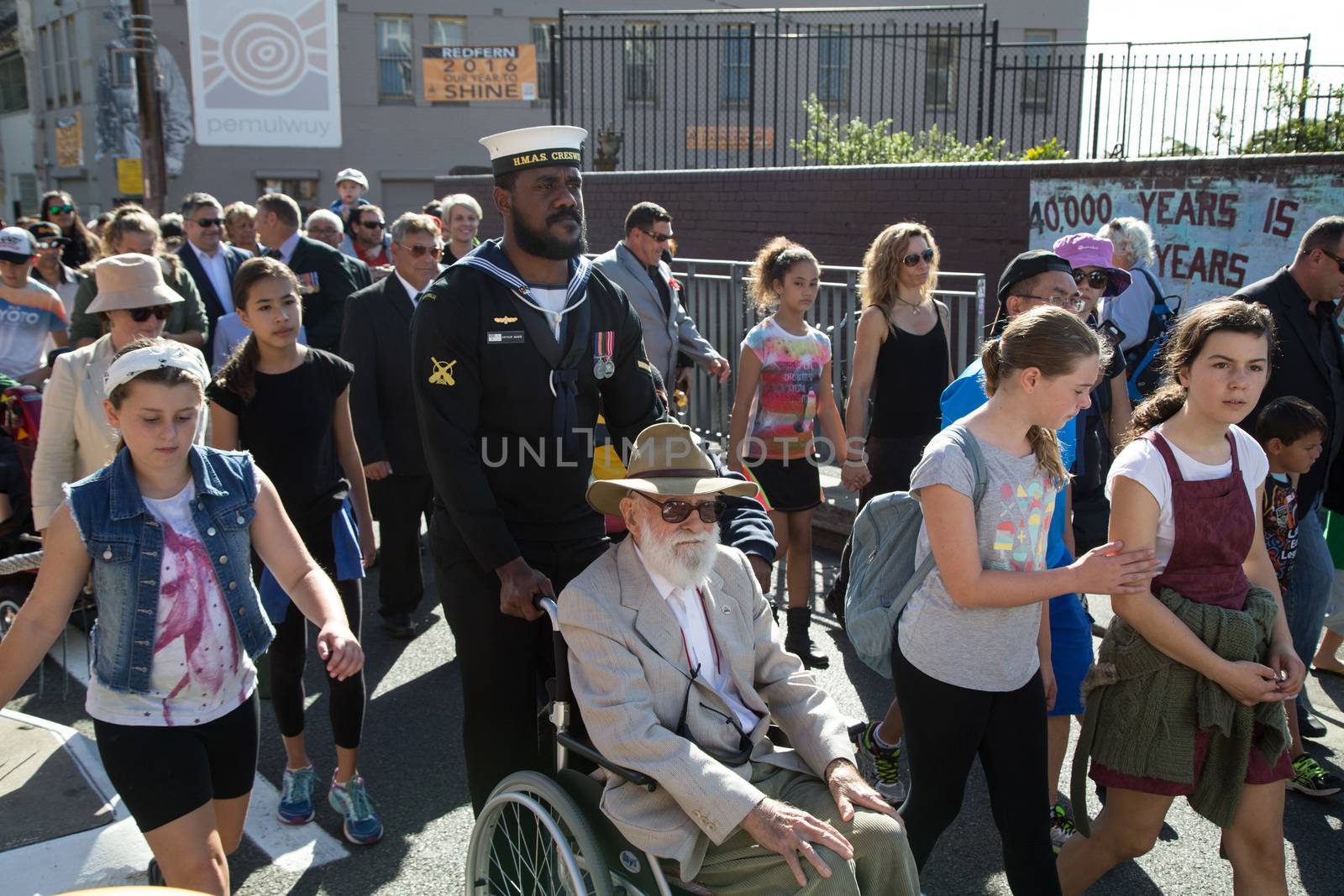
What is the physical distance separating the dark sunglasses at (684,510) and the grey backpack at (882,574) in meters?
0.72

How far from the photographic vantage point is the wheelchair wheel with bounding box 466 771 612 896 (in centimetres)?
281

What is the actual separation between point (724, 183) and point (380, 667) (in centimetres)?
912

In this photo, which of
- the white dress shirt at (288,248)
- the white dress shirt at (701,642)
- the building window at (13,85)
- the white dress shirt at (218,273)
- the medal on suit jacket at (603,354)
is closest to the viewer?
the white dress shirt at (701,642)

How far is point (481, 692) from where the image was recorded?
11.3ft

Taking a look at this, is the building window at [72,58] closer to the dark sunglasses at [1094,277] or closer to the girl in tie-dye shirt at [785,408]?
the girl in tie-dye shirt at [785,408]

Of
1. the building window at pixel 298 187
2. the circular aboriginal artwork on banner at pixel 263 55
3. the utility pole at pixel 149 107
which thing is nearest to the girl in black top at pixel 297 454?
the utility pole at pixel 149 107

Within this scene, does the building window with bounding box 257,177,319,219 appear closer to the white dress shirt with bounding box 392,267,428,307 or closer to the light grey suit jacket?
the white dress shirt with bounding box 392,267,428,307

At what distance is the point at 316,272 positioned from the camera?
7.72 m

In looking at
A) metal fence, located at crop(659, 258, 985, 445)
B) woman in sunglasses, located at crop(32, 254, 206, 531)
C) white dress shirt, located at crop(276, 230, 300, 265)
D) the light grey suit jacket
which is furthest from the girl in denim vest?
metal fence, located at crop(659, 258, 985, 445)

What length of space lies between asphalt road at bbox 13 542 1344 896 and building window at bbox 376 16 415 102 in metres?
25.0

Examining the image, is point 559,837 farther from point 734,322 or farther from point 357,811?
point 734,322

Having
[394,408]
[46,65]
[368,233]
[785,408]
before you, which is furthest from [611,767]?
[46,65]

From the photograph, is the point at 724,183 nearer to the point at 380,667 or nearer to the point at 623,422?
the point at 380,667

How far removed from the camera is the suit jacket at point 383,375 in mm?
6141
